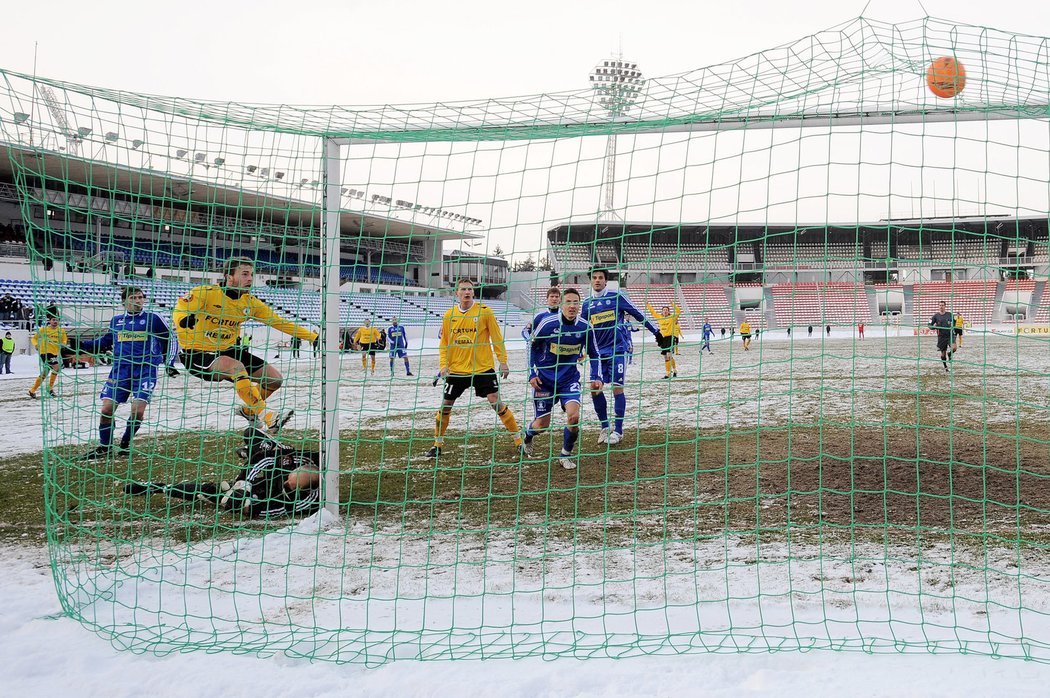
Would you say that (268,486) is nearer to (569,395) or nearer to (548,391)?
(569,395)

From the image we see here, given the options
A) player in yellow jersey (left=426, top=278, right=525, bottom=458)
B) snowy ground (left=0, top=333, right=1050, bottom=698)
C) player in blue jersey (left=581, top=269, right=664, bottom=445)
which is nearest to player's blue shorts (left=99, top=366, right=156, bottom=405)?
snowy ground (left=0, top=333, right=1050, bottom=698)

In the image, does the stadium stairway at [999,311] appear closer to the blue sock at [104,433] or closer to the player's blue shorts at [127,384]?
the player's blue shorts at [127,384]

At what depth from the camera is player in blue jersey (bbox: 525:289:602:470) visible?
243 inches

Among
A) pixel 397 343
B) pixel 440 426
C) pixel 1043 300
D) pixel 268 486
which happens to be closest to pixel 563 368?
pixel 440 426

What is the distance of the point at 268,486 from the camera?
15.8 feet

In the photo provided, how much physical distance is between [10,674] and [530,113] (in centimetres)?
360

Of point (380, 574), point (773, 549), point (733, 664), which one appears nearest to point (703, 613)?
point (733, 664)

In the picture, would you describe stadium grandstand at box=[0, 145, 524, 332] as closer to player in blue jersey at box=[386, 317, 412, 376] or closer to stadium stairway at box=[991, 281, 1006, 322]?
player in blue jersey at box=[386, 317, 412, 376]

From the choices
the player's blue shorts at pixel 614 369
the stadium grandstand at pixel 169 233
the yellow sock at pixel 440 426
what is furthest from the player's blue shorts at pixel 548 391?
the stadium grandstand at pixel 169 233

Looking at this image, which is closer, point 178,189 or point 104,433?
point 178,189

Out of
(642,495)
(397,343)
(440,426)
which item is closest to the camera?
(642,495)

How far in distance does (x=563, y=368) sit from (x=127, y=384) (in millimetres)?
4115

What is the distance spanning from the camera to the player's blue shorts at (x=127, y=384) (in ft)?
21.6

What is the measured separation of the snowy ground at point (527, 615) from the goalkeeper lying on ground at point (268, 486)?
343 millimetres
